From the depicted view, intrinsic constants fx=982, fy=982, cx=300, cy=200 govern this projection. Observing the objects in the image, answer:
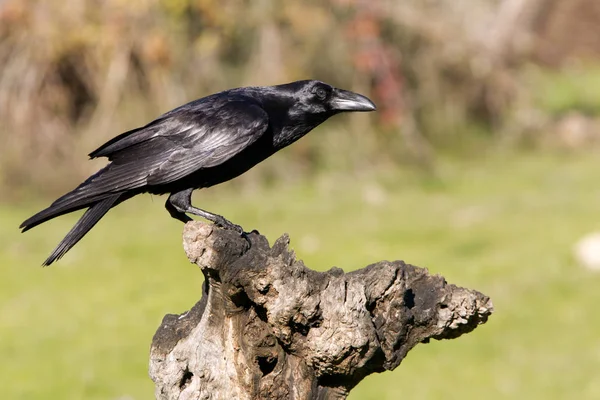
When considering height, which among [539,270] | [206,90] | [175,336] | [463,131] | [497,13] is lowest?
[175,336]

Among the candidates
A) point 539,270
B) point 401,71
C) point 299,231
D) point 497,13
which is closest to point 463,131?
point 401,71

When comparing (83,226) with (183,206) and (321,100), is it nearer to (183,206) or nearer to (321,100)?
(183,206)

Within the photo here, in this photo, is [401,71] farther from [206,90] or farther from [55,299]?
[55,299]

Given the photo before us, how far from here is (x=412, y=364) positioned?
24.8 feet

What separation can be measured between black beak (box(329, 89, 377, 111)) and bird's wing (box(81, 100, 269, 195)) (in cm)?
48

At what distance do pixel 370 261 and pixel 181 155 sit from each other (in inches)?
218

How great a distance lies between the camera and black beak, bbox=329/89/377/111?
4734 mm

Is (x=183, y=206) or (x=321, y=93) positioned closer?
(x=183, y=206)

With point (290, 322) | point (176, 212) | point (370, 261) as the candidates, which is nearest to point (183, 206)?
point (176, 212)

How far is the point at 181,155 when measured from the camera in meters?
4.25

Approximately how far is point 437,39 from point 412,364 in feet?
30.3

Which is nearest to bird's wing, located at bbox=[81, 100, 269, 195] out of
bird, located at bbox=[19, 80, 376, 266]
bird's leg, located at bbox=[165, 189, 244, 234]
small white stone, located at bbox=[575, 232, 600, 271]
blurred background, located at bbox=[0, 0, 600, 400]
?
bird, located at bbox=[19, 80, 376, 266]

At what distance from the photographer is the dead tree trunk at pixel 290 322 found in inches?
131

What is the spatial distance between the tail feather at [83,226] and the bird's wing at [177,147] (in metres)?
0.08
